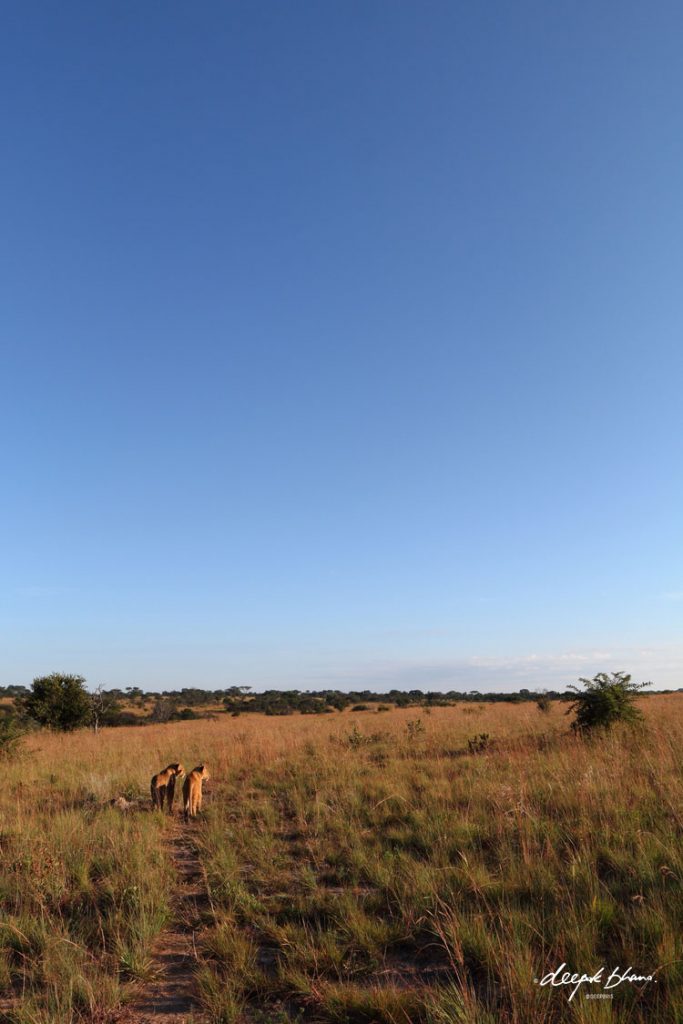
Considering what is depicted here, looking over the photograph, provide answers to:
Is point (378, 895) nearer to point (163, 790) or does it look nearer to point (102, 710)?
point (163, 790)

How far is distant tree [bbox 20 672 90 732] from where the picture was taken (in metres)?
30.7

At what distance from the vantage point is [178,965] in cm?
440

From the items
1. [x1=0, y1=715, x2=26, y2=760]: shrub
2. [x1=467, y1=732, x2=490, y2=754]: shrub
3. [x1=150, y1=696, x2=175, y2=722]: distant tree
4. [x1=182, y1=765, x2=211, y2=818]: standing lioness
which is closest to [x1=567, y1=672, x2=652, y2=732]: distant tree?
[x1=467, y1=732, x2=490, y2=754]: shrub

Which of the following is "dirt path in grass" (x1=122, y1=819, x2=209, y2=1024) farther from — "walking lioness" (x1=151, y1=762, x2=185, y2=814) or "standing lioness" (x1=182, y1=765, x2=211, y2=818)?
"walking lioness" (x1=151, y1=762, x2=185, y2=814)

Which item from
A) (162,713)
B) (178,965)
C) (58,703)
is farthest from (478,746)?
(162,713)

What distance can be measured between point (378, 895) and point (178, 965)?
1839mm

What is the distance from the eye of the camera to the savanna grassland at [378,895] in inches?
142

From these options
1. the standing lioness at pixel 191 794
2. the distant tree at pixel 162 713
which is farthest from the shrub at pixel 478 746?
the distant tree at pixel 162 713

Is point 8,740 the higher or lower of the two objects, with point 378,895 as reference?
lower

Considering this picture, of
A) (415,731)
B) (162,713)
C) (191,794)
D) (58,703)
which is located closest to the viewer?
(191,794)

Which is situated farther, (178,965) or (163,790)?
(163,790)

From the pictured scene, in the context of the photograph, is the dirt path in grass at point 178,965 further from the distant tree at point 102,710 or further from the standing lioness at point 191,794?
the distant tree at point 102,710

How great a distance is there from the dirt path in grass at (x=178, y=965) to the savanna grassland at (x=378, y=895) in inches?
4.1

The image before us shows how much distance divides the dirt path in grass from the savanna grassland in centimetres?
10
